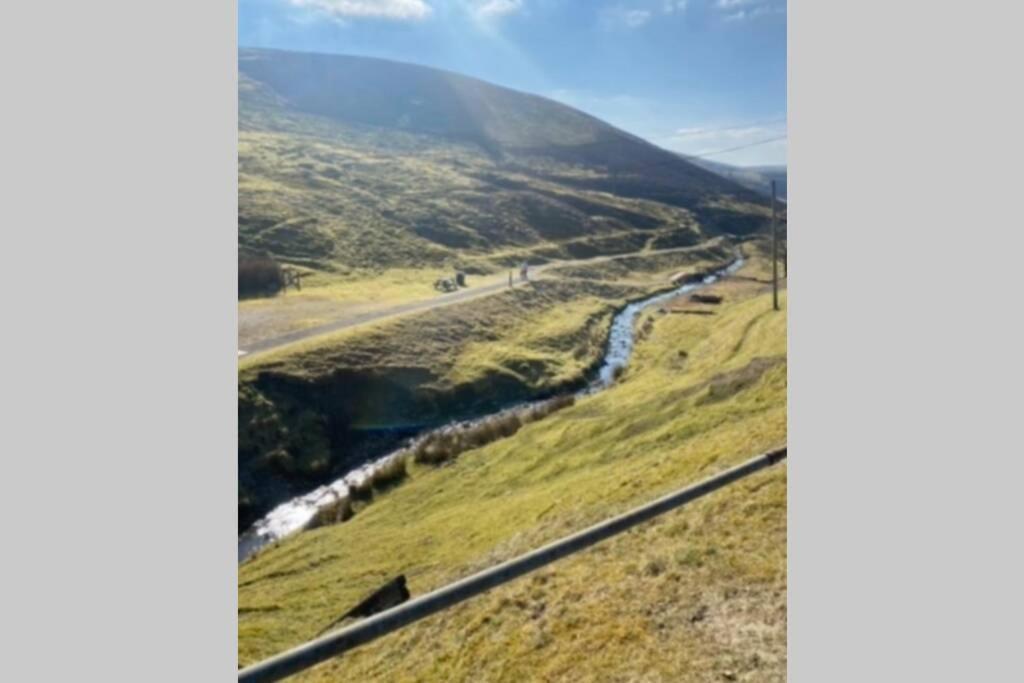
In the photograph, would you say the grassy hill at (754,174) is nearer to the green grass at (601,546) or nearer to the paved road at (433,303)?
the green grass at (601,546)

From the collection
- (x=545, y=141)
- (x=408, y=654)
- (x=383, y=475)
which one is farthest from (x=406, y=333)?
(x=408, y=654)

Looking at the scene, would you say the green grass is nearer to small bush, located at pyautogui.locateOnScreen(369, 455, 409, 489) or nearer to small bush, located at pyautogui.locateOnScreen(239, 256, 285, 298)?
small bush, located at pyautogui.locateOnScreen(369, 455, 409, 489)

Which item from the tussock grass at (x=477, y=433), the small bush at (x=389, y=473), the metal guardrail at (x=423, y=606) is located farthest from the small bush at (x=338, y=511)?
the metal guardrail at (x=423, y=606)

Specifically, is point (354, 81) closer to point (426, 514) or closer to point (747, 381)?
point (426, 514)

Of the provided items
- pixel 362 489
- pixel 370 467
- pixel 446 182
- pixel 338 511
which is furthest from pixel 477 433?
pixel 446 182

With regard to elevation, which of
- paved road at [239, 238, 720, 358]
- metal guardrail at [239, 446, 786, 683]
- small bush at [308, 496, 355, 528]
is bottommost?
small bush at [308, 496, 355, 528]

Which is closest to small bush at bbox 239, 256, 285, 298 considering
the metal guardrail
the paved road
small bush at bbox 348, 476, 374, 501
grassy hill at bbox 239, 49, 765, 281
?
grassy hill at bbox 239, 49, 765, 281

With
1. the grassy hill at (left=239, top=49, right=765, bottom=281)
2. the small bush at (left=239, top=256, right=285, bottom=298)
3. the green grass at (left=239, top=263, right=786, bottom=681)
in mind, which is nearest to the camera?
the green grass at (left=239, top=263, right=786, bottom=681)
